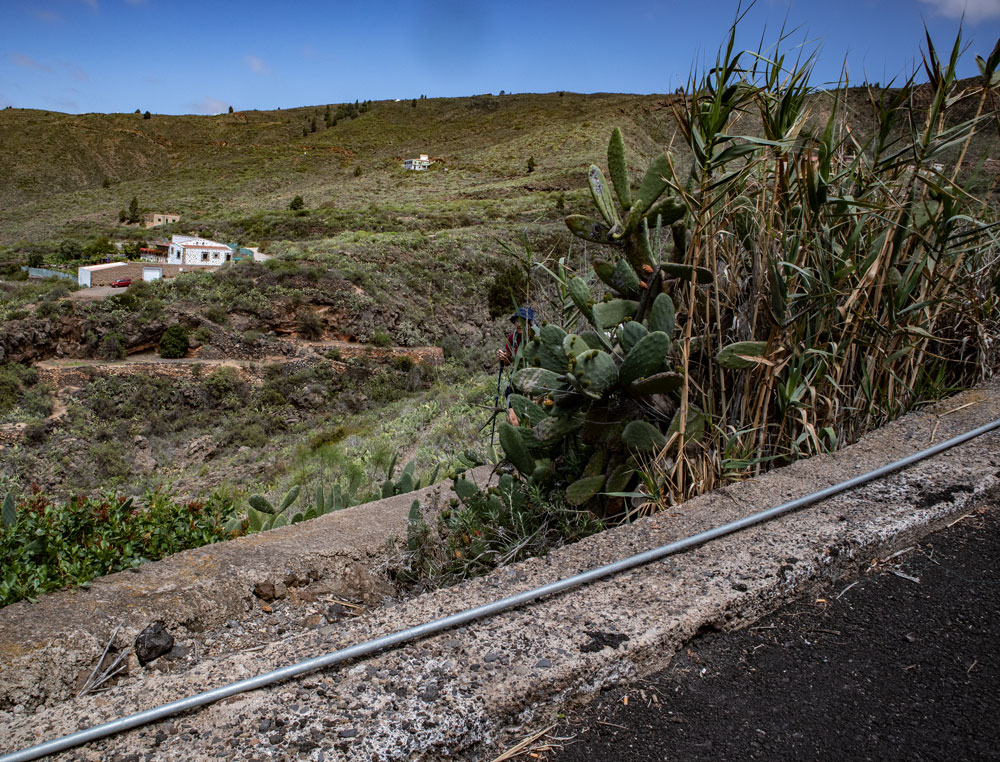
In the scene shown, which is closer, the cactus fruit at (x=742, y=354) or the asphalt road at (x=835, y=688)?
the asphalt road at (x=835, y=688)

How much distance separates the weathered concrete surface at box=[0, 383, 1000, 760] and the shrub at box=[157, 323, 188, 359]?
→ 21592mm

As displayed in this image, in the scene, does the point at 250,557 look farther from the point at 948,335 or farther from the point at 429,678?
the point at 948,335

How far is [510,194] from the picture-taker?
1510 inches

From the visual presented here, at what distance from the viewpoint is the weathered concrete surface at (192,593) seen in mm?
1921

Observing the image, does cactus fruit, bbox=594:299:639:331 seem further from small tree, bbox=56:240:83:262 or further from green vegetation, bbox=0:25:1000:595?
small tree, bbox=56:240:83:262

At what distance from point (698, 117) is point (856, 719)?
1704 millimetres

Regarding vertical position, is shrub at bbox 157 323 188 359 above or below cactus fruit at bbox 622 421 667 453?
below

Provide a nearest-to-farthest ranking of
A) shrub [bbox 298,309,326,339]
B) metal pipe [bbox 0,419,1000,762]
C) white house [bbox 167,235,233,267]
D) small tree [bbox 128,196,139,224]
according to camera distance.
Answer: metal pipe [bbox 0,419,1000,762] < shrub [bbox 298,309,326,339] < white house [bbox 167,235,233,267] < small tree [bbox 128,196,139,224]

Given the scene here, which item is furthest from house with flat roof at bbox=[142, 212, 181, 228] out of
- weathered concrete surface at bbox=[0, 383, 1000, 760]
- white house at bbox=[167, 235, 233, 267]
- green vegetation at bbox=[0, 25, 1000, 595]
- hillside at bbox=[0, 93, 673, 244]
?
weathered concrete surface at bbox=[0, 383, 1000, 760]

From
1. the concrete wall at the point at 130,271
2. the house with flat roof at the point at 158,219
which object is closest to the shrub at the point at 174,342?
the concrete wall at the point at 130,271

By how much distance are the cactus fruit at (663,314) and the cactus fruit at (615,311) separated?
0.19 m

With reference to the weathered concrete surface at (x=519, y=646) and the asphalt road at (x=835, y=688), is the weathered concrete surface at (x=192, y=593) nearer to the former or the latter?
the weathered concrete surface at (x=519, y=646)

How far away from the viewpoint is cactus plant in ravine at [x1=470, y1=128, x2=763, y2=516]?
2.32 meters

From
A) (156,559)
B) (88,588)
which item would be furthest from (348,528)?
(88,588)
